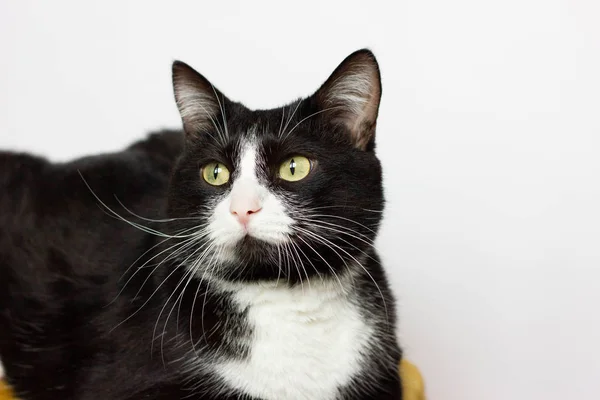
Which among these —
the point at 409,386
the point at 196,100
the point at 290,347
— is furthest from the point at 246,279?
the point at 409,386

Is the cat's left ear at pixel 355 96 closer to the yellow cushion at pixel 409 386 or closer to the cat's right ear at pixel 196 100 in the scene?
the cat's right ear at pixel 196 100

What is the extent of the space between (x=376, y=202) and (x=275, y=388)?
1.45 ft

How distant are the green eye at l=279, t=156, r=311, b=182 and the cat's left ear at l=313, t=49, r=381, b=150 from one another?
141mm

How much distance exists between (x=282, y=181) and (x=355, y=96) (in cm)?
26

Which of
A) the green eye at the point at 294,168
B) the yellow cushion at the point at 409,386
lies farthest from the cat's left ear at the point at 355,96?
the yellow cushion at the point at 409,386

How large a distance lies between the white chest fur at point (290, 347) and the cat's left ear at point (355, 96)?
34 centimetres

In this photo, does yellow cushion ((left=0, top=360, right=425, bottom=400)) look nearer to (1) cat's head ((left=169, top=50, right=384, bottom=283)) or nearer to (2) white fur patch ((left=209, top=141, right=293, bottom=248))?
(1) cat's head ((left=169, top=50, right=384, bottom=283))

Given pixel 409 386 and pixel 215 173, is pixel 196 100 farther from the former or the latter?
pixel 409 386

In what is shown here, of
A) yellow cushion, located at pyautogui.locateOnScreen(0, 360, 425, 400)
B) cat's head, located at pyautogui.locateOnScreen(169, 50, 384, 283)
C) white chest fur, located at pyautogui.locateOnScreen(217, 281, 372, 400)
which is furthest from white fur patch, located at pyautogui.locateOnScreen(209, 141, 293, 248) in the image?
yellow cushion, located at pyautogui.locateOnScreen(0, 360, 425, 400)

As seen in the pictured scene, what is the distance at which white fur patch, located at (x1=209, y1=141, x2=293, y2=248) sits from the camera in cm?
111

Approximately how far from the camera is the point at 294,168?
1232 mm

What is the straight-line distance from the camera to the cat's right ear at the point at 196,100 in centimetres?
136

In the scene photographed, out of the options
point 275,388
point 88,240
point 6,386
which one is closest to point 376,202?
point 275,388

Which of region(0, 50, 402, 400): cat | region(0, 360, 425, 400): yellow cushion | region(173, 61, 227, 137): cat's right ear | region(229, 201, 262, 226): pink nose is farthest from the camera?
region(0, 360, 425, 400): yellow cushion
